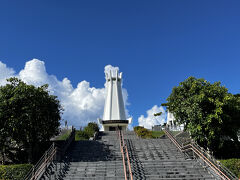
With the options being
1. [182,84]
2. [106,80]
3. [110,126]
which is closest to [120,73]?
[106,80]

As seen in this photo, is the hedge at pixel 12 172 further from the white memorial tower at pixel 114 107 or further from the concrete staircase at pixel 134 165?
the white memorial tower at pixel 114 107

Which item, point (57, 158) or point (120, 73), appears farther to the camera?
point (120, 73)

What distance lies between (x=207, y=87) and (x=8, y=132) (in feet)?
45.6

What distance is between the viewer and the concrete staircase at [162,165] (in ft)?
33.8

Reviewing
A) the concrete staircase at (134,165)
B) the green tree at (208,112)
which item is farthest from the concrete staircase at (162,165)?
the green tree at (208,112)

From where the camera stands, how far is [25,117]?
12.6 m

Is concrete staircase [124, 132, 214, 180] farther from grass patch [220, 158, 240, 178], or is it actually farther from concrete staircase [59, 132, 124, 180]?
grass patch [220, 158, 240, 178]

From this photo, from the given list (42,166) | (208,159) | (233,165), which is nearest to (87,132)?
(42,166)

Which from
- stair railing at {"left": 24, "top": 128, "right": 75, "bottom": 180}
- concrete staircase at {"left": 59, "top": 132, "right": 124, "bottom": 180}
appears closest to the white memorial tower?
concrete staircase at {"left": 59, "top": 132, "right": 124, "bottom": 180}

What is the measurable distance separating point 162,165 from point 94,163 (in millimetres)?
3921

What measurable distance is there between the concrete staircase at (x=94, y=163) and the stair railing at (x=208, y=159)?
176 inches

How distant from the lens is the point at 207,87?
1488 cm

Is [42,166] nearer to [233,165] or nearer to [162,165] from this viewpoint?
[162,165]

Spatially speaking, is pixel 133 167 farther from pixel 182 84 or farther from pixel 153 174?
pixel 182 84
